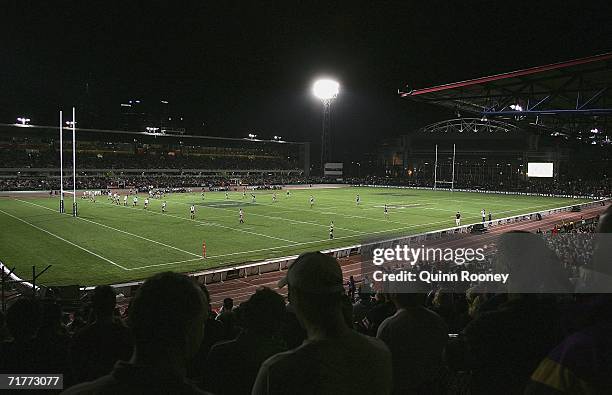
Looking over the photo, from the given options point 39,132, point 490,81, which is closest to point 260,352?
point 490,81

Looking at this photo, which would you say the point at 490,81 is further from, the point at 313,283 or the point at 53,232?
the point at 53,232

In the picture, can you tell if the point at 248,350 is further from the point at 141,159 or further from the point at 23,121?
the point at 141,159

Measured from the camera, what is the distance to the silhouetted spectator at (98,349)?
3.38 metres

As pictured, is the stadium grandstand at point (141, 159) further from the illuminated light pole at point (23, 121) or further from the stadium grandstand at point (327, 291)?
the stadium grandstand at point (327, 291)

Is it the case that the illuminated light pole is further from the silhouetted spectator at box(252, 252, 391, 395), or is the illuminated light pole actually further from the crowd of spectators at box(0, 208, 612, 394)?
the silhouetted spectator at box(252, 252, 391, 395)

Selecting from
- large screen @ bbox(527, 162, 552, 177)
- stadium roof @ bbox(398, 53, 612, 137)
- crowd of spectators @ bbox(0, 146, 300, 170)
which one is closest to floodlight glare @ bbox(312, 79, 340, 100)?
large screen @ bbox(527, 162, 552, 177)

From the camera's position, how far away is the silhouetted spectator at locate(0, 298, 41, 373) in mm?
3406

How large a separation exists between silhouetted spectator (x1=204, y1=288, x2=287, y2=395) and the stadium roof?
11.3 meters

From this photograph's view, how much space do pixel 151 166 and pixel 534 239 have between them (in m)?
103

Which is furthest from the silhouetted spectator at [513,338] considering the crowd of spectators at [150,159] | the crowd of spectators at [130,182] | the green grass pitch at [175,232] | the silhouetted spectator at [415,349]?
the crowd of spectators at [150,159]

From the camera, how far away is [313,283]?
2244 mm

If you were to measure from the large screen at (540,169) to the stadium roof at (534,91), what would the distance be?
65.2 m

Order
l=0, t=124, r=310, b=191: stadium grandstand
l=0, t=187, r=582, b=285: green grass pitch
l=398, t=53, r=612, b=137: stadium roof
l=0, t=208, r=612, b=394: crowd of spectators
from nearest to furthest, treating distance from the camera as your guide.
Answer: l=0, t=208, r=612, b=394: crowd of spectators, l=398, t=53, r=612, b=137: stadium roof, l=0, t=187, r=582, b=285: green grass pitch, l=0, t=124, r=310, b=191: stadium grandstand

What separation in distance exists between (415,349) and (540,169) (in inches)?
3295
